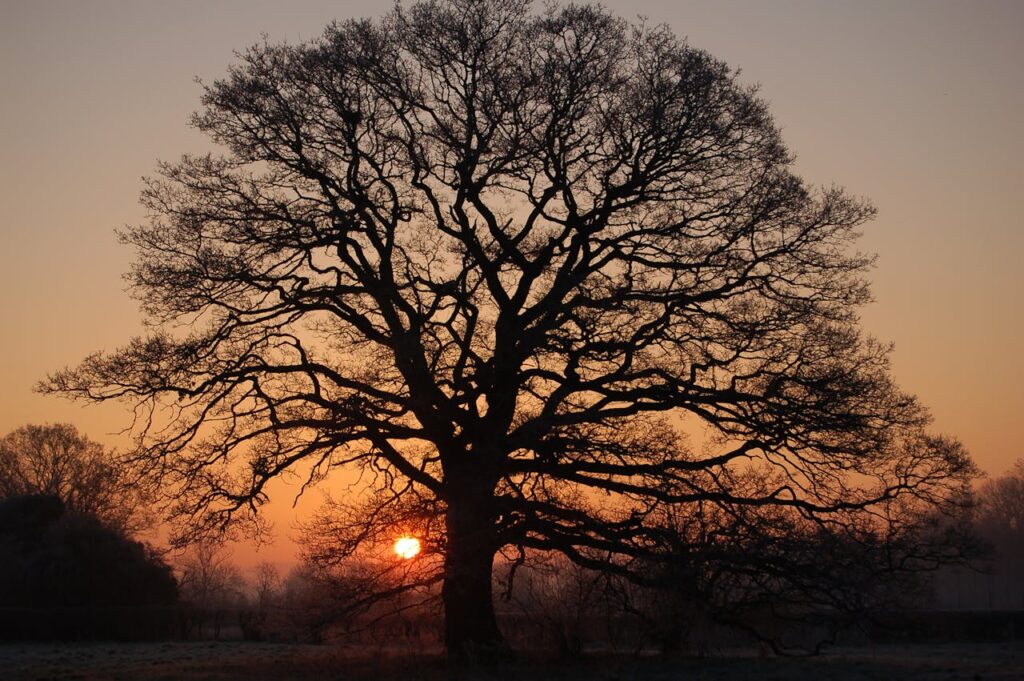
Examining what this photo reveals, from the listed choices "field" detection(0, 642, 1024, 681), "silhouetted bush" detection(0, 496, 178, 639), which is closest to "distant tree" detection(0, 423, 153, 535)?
"silhouetted bush" detection(0, 496, 178, 639)

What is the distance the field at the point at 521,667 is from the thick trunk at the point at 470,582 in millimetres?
494

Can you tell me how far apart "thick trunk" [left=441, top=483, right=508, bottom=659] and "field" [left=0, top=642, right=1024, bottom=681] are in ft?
1.62

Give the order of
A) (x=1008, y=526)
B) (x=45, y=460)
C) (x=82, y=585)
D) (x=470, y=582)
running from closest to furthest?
1. (x=470, y=582)
2. (x=82, y=585)
3. (x=45, y=460)
4. (x=1008, y=526)

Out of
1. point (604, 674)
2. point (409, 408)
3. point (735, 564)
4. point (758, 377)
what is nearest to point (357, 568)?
point (409, 408)

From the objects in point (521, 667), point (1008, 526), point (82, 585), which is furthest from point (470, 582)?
point (1008, 526)

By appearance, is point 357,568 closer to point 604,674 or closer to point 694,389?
point 604,674

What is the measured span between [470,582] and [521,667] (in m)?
1.52

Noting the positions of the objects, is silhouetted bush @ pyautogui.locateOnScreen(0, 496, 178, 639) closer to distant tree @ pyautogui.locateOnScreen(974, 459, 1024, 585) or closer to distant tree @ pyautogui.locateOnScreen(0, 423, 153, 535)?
distant tree @ pyautogui.locateOnScreen(0, 423, 153, 535)

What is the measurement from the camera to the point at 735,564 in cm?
1592

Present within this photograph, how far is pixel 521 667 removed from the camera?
16.6 meters

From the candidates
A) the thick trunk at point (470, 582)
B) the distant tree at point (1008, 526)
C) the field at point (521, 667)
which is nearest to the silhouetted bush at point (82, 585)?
the field at point (521, 667)

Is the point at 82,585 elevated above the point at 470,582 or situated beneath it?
elevated above

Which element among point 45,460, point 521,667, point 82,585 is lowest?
point 521,667

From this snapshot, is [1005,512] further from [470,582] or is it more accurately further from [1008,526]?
[470,582]
